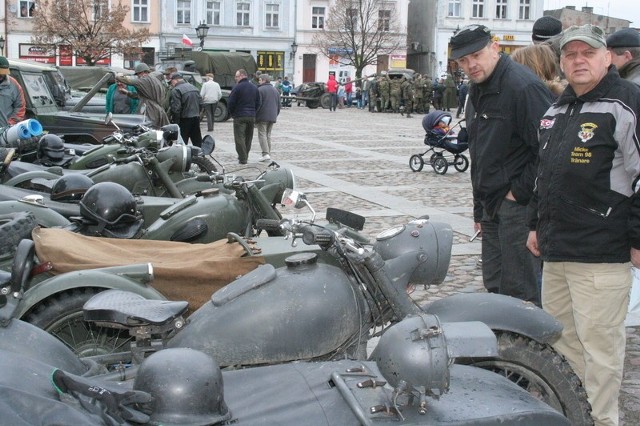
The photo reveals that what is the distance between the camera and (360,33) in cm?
5091

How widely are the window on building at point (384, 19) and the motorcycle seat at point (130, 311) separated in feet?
163

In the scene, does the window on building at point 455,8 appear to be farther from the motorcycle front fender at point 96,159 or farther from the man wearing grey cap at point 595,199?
the man wearing grey cap at point 595,199

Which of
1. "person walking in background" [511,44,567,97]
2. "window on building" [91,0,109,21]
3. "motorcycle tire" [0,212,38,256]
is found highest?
"window on building" [91,0,109,21]

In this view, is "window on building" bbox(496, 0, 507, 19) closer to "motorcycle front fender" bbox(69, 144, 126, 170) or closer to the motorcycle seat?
"motorcycle front fender" bbox(69, 144, 126, 170)

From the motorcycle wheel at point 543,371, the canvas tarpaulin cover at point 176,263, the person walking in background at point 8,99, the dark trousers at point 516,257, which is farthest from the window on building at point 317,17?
the motorcycle wheel at point 543,371

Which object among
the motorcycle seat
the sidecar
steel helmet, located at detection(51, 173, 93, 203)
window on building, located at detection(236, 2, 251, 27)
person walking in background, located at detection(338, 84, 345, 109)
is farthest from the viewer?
window on building, located at detection(236, 2, 251, 27)

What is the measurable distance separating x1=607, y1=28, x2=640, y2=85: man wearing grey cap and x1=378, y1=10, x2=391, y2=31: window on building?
46770mm

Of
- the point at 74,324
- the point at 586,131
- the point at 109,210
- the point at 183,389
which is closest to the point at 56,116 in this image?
the point at 109,210

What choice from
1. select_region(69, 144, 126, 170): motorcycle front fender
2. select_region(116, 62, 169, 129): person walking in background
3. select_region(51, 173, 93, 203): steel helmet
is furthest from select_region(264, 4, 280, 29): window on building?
select_region(51, 173, 93, 203): steel helmet

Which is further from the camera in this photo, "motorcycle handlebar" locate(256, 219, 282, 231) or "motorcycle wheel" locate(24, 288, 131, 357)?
"motorcycle wheel" locate(24, 288, 131, 357)

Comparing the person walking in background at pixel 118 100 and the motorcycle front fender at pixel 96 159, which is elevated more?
the person walking in background at pixel 118 100

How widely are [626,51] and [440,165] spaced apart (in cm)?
784

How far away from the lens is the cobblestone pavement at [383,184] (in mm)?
6555

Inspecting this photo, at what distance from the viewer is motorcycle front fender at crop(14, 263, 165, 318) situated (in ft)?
13.0
